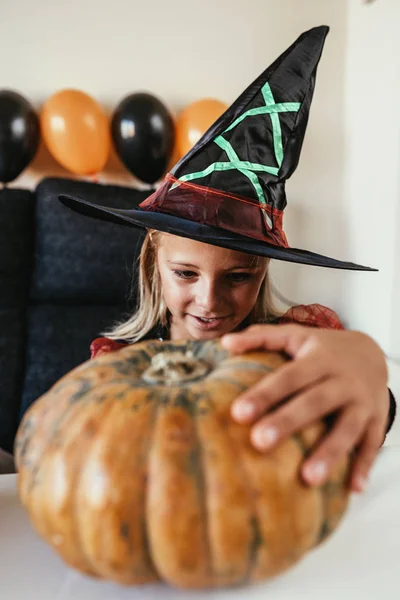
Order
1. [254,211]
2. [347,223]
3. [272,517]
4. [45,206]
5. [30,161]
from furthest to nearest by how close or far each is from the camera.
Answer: [347,223]
[30,161]
[45,206]
[254,211]
[272,517]

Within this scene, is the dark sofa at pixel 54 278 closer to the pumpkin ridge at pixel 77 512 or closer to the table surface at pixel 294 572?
the table surface at pixel 294 572

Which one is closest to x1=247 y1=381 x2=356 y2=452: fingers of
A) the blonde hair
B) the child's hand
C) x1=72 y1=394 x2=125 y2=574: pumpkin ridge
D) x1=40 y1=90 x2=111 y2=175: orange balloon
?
the child's hand

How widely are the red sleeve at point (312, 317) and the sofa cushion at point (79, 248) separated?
2.98 feet

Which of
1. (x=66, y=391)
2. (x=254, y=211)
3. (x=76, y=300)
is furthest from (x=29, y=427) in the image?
(x=76, y=300)

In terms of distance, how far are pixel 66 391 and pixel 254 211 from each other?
514mm

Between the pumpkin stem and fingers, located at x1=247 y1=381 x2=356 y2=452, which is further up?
the pumpkin stem

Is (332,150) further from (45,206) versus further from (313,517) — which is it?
(313,517)

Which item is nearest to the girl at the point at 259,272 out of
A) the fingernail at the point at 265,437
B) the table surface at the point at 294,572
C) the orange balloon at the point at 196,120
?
the fingernail at the point at 265,437

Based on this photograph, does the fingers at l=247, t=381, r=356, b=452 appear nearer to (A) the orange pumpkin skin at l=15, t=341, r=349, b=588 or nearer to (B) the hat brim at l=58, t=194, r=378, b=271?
(A) the orange pumpkin skin at l=15, t=341, r=349, b=588

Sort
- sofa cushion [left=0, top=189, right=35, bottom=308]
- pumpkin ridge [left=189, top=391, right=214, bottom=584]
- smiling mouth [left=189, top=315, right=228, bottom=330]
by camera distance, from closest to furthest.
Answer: pumpkin ridge [left=189, top=391, right=214, bottom=584] → smiling mouth [left=189, top=315, right=228, bottom=330] → sofa cushion [left=0, top=189, right=35, bottom=308]

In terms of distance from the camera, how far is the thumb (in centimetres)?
45

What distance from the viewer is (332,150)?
102 inches

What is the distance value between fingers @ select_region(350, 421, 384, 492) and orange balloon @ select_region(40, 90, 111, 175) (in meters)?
1.92

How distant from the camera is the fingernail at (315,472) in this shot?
375 mm
